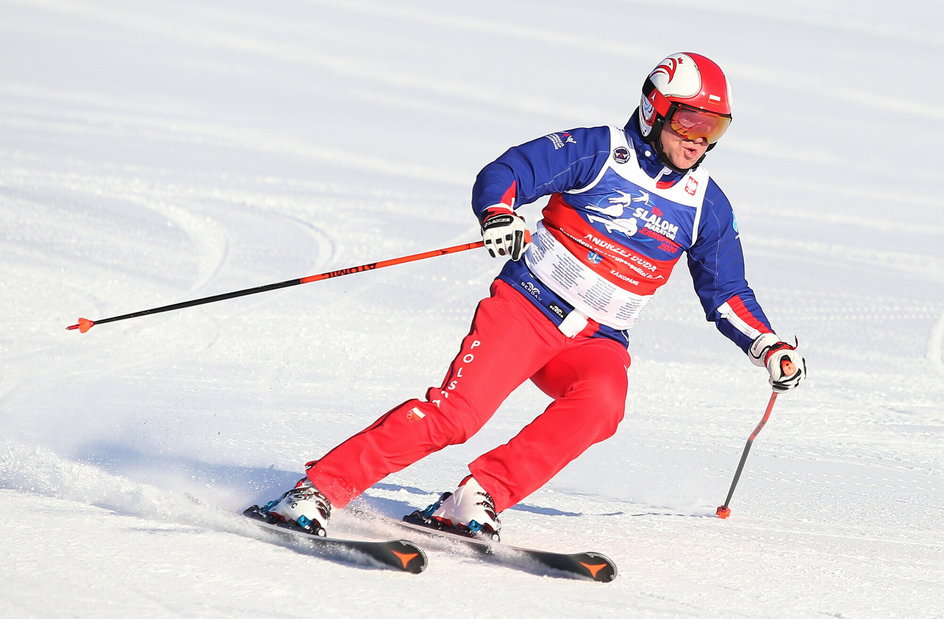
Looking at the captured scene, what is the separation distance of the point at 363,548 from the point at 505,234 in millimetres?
1105

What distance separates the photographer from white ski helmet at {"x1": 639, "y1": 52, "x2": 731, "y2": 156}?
13.9ft

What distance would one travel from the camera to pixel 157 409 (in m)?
5.88

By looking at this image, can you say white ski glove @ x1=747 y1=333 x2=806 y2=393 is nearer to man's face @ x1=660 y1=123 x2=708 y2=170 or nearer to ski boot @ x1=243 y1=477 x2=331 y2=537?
man's face @ x1=660 y1=123 x2=708 y2=170

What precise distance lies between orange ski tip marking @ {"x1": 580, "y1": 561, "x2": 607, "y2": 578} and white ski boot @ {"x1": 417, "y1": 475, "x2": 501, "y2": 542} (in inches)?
15.0

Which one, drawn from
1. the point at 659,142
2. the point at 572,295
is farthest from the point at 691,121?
the point at 572,295

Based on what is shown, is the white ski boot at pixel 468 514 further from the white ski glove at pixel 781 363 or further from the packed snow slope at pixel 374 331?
the white ski glove at pixel 781 363

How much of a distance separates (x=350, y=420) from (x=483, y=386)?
2.03m

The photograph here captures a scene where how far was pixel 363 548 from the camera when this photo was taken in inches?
145

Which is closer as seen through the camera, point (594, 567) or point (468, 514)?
point (594, 567)

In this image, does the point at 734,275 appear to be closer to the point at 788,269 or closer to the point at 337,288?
the point at 337,288

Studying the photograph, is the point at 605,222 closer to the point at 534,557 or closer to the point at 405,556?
the point at 534,557

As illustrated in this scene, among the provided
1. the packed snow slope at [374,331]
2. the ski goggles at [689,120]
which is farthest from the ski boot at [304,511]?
the ski goggles at [689,120]

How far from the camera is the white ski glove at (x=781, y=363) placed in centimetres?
434

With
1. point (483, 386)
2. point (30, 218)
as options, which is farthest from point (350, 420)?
point (30, 218)
